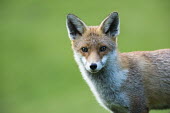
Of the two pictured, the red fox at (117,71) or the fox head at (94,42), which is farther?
the red fox at (117,71)

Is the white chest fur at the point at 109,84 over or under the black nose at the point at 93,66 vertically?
under

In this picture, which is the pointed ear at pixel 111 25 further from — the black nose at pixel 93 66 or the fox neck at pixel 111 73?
the black nose at pixel 93 66

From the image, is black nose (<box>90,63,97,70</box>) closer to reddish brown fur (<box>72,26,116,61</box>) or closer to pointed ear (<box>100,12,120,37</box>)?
reddish brown fur (<box>72,26,116,61</box>)

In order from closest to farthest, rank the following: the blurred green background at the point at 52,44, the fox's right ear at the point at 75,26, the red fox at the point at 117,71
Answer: the red fox at the point at 117,71, the fox's right ear at the point at 75,26, the blurred green background at the point at 52,44

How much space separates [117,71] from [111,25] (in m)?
1.08

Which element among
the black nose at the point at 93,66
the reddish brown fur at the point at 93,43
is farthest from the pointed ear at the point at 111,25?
the black nose at the point at 93,66

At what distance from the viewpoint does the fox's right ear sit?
13.4 meters

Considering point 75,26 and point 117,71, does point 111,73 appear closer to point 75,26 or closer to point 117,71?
point 117,71

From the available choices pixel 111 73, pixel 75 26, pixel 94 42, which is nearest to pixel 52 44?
pixel 75 26

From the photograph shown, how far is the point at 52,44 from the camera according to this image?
3928cm

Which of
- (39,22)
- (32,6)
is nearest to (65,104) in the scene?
(39,22)

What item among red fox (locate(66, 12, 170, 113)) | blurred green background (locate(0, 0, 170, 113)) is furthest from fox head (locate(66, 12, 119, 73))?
Result: blurred green background (locate(0, 0, 170, 113))

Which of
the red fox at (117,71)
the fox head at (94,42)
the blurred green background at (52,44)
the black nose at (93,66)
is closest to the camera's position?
the black nose at (93,66)

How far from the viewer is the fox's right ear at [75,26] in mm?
13422
